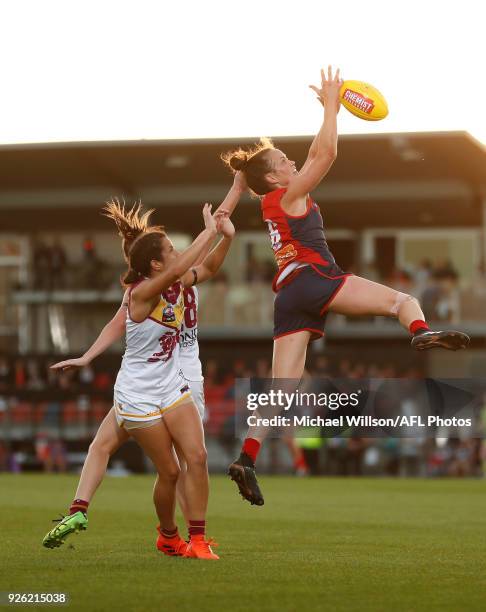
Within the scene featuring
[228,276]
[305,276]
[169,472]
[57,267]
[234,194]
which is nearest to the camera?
[169,472]

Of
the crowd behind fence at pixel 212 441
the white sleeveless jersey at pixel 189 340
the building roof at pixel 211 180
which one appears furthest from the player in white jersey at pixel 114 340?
the building roof at pixel 211 180

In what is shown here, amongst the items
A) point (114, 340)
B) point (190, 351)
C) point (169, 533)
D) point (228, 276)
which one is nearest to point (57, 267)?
point (228, 276)

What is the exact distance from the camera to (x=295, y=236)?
7.92 m

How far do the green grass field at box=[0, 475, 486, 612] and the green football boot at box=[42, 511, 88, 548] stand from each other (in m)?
0.12

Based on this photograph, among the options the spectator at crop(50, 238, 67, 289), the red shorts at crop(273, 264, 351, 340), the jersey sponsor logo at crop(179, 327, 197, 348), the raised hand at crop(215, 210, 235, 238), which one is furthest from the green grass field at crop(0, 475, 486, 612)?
the spectator at crop(50, 238, 67, 289)

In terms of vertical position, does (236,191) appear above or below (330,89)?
below

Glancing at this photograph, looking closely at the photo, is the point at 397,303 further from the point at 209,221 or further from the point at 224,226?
the point at 209,221

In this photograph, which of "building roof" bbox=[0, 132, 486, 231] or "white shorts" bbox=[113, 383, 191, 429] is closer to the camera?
"white shorts" bbox=[113, 383, 191, 429]

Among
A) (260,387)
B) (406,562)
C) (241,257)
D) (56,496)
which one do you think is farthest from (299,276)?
(241,257)

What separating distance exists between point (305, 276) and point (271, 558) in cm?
186

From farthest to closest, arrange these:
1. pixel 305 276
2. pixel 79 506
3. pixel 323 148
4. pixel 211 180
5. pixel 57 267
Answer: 1. pixel 211 180
2. pixel 57 267
3. pixel 305 276
4. pixel 323 148
5. pixel 79 506

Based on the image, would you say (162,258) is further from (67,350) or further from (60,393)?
(67,350)

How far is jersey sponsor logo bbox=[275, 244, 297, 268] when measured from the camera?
7.94 metres

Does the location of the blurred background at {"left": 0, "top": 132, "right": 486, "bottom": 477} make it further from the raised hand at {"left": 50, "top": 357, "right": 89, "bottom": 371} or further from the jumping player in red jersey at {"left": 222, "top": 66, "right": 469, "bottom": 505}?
the raised hand at {"left": 50, "top": 357, "right": 89, "bottom": 371}
